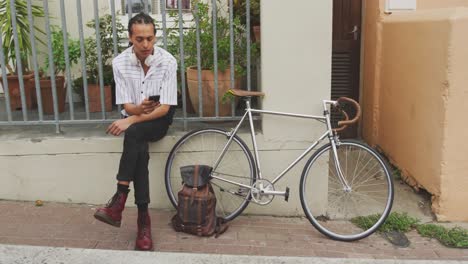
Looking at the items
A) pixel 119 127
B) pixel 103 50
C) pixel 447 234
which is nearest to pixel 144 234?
pixel 119 127

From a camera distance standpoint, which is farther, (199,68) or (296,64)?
(199,68)

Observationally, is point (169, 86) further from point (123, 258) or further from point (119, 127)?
point (123, 258)

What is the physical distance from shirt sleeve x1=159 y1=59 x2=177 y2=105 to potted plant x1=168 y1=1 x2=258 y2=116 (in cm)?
61

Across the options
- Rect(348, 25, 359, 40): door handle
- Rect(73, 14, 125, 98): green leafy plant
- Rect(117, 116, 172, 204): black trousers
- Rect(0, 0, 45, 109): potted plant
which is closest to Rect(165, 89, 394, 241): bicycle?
Rect(117, 116, 172, 204): black trousers

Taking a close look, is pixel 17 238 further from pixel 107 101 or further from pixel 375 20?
pixel 375 20

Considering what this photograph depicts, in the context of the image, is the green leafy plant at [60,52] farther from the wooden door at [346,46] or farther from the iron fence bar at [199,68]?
the wooden door at [346,46]

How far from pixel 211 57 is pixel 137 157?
1.28 m

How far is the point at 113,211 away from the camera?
3684 mm

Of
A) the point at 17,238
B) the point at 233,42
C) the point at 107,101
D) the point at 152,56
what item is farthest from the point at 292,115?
the point at 17,238

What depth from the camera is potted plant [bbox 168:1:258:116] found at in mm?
4473

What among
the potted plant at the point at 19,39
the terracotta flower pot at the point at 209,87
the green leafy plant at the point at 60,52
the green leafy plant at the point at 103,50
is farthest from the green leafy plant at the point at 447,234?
the potted plant at the point at 19,39

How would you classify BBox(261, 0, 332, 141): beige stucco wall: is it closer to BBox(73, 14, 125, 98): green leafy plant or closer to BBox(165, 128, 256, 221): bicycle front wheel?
BBox(165, 128, 256, 221): bicycle front wheel

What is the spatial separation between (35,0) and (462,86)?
4642 mm

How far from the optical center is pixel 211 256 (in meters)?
3.41
